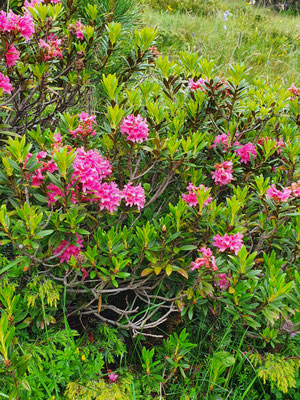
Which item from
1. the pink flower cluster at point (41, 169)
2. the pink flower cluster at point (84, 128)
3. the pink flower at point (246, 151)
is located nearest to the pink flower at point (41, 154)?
the pink flower cluster at point (41, 169)

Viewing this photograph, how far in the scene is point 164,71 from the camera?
7.48 ft

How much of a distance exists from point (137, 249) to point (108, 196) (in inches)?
11.9

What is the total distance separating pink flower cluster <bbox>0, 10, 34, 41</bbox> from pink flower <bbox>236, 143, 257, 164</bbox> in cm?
132

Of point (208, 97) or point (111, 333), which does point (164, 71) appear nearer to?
point (208, 97)

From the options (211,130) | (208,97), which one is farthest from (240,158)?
(208,97)

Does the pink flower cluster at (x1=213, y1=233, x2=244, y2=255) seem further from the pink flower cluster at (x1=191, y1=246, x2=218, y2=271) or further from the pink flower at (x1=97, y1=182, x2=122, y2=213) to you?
the pink flower at (x1=97, y1=182, x2=122, y2=213)

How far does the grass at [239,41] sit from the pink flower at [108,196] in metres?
4.34

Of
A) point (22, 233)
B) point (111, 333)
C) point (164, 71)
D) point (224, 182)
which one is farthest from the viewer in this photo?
point (164, 71)

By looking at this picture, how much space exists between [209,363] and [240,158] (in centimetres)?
118

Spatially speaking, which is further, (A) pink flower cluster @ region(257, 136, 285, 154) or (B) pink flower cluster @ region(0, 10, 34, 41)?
(A) pink flower cluster @ region(257, 136, 285, 154)

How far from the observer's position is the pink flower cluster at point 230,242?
181 cm

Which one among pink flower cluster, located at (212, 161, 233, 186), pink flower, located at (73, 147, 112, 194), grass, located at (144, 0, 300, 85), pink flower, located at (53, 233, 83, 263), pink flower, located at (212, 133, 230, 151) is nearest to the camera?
pink flower, located at (73, 147, 112, 194)

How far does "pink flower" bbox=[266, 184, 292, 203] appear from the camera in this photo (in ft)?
6.14

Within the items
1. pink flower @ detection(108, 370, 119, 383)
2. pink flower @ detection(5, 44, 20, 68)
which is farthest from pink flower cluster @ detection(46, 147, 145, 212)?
pink flower @ detection(108, 370, 119, 383)
